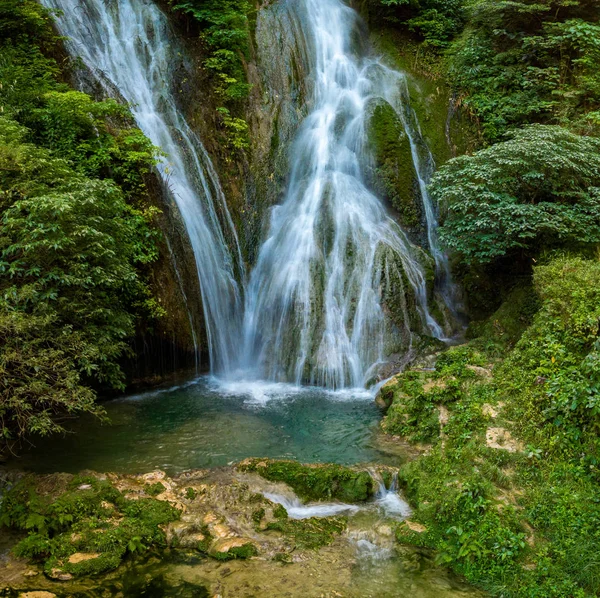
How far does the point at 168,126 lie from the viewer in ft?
39.7

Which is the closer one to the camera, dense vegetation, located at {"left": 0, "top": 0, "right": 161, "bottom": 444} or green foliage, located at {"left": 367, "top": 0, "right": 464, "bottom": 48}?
dense vegetation, located at {"left": 0, "top": 0, "right": 161, "bottom": 444}

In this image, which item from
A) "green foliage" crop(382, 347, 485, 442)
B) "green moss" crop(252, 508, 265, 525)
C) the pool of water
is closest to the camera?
"green moss" crop(252, 508, 265, 525)

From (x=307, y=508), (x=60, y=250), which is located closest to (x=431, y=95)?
(x=60, y=250)

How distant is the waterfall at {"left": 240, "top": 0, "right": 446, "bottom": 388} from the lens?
1095 centimetres

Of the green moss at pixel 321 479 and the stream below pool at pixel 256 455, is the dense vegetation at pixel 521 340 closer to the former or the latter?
the stream below pool at pixel 256 455

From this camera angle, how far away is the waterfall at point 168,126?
1120cm

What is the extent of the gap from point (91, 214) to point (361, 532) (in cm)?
564

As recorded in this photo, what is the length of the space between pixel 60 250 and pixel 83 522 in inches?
140

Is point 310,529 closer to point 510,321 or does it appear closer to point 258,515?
point 258,515

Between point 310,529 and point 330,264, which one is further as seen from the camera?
point 330,264

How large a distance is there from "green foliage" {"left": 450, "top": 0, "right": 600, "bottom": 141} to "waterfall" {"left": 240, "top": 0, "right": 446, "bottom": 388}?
2219 mm

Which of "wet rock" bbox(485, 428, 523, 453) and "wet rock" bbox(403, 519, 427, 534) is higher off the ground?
"wet rock" bbox(485, 428, 523, 453)

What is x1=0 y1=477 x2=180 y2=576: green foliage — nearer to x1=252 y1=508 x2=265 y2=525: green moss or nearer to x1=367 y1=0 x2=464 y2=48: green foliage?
x1=252 y1=508 x2=265 y2=525: green moss

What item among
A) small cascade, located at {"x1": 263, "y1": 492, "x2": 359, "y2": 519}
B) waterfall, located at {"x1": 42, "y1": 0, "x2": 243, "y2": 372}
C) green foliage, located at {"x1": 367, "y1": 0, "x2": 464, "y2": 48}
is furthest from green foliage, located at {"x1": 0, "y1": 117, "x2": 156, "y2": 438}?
green foliage, located at {"x1": 367, "y1": 0, "x2": 464, "y2": 48}
